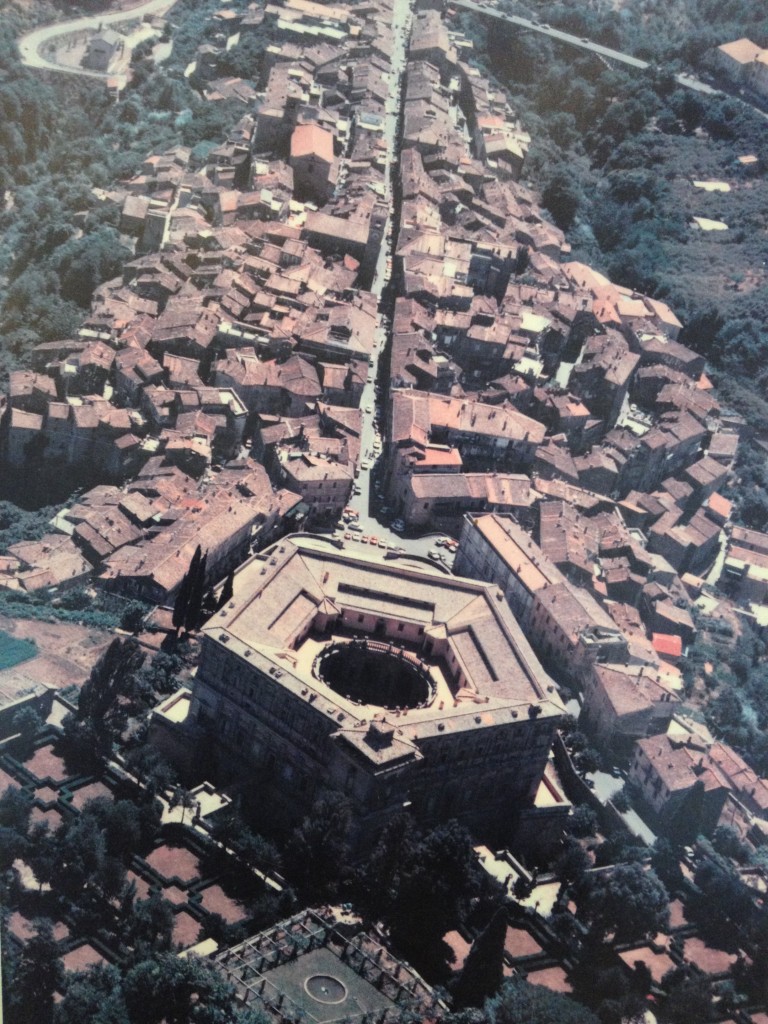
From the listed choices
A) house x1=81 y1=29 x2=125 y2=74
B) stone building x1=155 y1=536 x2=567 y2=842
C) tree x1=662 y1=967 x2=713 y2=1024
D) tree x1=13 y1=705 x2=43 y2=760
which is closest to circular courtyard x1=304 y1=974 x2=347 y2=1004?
stone building x1=155 y1=536 x2=567 y2=842

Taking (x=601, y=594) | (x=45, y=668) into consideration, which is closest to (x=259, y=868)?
(x=45, y=668)

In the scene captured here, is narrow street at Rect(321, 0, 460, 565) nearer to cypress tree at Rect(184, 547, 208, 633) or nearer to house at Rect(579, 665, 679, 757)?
cypress tree at Rect(184, 547, 208, 633)

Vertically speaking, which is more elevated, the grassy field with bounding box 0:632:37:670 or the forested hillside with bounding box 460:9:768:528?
the forested hillside with bounding box 460:9:768:528

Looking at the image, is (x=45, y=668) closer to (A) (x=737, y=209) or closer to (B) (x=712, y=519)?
(B) (x=712, y=519)

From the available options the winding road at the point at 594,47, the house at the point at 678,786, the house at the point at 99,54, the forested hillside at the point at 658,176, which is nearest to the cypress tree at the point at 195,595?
the house at the point at 678,786

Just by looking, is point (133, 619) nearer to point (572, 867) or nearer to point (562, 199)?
point (572, 867)
